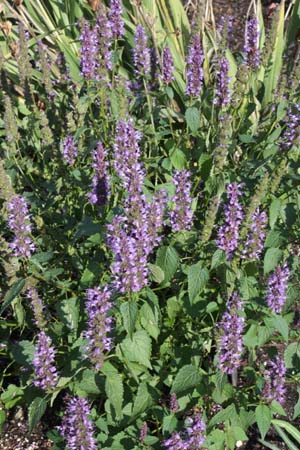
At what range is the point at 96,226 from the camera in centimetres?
262

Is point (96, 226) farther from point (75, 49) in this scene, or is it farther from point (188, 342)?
point (75, 49)

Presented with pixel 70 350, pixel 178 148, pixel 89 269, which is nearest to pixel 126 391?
pixel 70 350

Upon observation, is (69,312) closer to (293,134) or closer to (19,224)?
(19,224)

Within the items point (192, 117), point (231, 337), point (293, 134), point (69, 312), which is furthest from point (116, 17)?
point (231, 337)

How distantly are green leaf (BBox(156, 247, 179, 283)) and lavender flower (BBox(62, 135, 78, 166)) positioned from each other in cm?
86

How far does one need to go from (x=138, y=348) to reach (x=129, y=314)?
0.36 m

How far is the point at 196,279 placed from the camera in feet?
8.25

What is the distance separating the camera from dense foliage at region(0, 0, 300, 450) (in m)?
2.39

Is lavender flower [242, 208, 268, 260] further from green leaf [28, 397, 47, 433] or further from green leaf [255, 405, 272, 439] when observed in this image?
green leaf [28, 397, 47, 433]

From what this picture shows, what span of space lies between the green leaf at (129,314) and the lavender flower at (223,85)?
4.35 feet

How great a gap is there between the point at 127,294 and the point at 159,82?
1.73 m

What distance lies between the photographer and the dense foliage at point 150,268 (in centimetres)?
239

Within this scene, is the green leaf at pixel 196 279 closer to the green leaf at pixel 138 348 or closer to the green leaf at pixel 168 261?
the green leaf at pixel 168 261

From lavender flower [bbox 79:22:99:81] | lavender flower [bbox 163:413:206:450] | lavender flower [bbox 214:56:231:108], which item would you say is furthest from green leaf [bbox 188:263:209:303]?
lavender flower [bbox 79:22:99:81]
